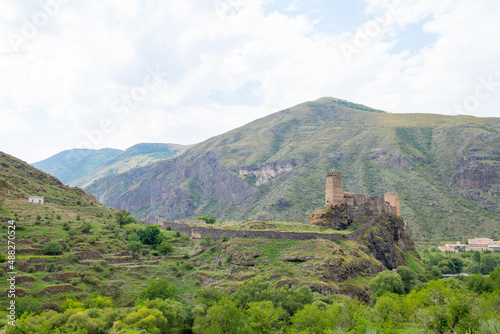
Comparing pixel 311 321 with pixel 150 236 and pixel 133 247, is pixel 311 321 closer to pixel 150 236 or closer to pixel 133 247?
pixel 133 247

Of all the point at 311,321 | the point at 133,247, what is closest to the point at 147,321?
the point at 311,321

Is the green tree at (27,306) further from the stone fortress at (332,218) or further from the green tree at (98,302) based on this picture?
the stone fortress at (332,218)

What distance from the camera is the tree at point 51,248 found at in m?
44.6

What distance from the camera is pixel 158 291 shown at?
4275 centimetres

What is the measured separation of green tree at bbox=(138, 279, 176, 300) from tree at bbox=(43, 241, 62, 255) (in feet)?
41.4

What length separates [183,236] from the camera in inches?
2625

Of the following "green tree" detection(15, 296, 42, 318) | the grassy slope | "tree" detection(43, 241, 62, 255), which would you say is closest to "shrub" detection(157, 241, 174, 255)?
the grassy slope

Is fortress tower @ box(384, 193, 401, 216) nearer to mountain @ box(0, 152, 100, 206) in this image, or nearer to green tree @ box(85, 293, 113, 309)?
mountain @ box(0, 152, 100, 206)

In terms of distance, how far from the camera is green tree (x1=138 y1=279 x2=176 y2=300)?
4191cm

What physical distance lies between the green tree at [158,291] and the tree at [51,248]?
12.6 m

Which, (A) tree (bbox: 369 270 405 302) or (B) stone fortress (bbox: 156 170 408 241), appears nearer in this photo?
(A) tree (bbox: 369 270 405 302)

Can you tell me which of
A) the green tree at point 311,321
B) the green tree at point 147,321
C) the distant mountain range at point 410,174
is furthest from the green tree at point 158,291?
the distant mountain range at point 410,174

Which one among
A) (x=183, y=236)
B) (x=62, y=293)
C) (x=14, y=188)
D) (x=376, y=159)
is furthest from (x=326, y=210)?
(x=376, y=159)

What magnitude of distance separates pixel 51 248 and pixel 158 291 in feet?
48.2
